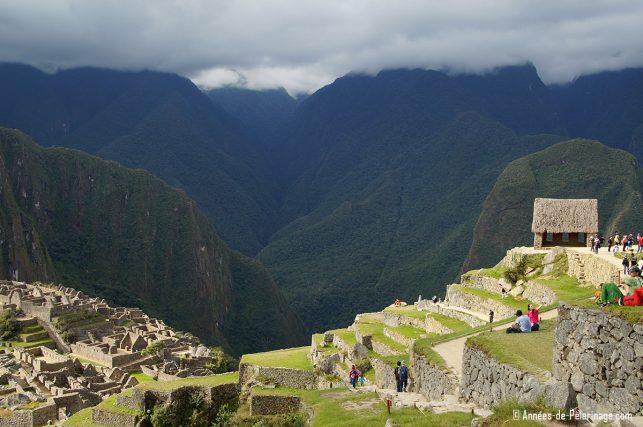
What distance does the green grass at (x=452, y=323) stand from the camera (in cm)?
2115

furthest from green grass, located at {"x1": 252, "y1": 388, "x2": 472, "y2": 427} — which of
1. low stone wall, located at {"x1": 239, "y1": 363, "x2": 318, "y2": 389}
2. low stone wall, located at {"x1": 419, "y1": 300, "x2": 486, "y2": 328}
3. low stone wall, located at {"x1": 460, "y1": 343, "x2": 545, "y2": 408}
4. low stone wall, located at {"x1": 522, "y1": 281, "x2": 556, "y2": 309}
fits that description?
low stone wall, located at {"x1": 522, "y1": 281, "x2": 556, "y2": 309}

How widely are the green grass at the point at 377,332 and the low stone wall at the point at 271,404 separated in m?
4.67

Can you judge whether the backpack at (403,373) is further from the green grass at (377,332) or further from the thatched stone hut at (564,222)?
the thatched stone hut at (564,222)

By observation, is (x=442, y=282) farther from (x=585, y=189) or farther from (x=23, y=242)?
(x=23, y=242)

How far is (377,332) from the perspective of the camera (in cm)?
2612

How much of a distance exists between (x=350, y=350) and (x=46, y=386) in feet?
54.1

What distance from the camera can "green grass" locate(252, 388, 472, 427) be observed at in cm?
1008

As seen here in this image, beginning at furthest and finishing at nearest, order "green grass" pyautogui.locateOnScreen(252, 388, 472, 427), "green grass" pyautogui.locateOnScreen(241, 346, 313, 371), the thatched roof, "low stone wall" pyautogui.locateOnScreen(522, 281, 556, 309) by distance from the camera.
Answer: the thatched roof < "green grass" pyautogui.locateOnScreen(241, 346, 313, 371) < "low stone wall" pyautogui.locateOnScreen(522, 281, 556, 309) < "green grass" pyautogui.locateOnScreen(252, 388, 472, 427)

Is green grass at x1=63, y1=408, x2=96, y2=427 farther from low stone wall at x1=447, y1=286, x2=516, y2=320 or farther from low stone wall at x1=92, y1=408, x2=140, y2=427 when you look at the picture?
low stone wall at x1=447, y1=286, x2=516, y2=320

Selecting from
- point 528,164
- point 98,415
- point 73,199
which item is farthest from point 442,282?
point 98,415

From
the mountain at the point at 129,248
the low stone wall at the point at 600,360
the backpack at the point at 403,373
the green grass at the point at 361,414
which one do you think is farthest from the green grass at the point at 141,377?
the mountain at the point at 129,248

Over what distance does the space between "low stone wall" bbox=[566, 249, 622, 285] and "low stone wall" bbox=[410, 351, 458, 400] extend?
618cm

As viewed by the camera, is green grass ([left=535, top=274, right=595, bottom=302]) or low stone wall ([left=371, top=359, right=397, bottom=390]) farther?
green grass ([left=535, top=274, right=595, bottom=302])

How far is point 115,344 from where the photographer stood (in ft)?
138
